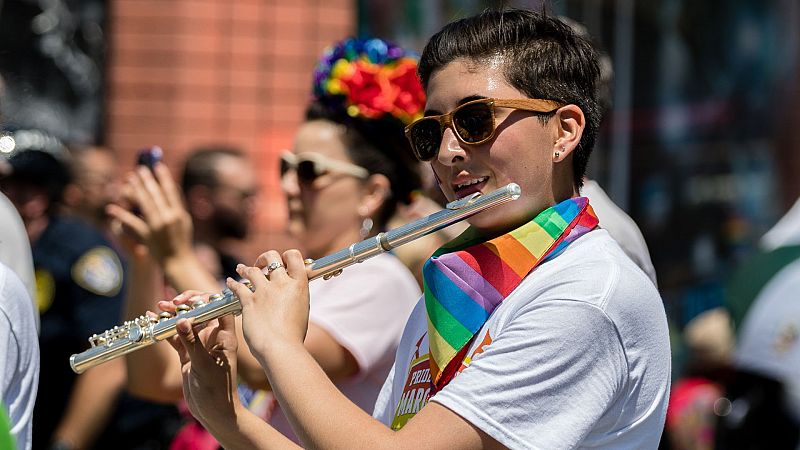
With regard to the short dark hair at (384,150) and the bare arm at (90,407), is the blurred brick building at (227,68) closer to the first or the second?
the bare arm at (90,407)

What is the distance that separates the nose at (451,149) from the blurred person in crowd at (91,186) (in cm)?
413

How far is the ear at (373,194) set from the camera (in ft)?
10.6

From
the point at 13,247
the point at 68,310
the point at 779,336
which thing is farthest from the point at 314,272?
the point at 68,310

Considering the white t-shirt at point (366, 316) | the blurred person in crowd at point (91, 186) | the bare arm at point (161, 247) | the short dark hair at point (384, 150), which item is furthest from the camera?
the blurred person in crowd at point (91, 186)

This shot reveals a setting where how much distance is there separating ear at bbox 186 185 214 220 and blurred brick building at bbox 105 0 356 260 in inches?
47.8

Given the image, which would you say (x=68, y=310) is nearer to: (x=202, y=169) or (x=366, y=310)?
(x=202, y=169)

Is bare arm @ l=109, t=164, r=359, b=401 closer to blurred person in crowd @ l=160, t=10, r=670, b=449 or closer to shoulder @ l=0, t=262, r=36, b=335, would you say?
shoulder @ l=0, t=262, r=36, b=335

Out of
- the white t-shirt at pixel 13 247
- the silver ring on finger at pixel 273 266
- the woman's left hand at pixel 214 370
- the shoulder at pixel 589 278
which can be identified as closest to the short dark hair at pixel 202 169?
the white t-shirt at pixel 13 247

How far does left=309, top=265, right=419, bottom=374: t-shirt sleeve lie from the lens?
2.96 metres

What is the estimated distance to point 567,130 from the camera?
6.67ft

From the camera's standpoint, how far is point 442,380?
1.94 meters

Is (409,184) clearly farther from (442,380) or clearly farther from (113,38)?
(113,38)

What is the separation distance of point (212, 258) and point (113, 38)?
1.99 metres

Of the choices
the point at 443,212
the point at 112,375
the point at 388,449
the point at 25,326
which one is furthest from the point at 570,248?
the point at 112,375
